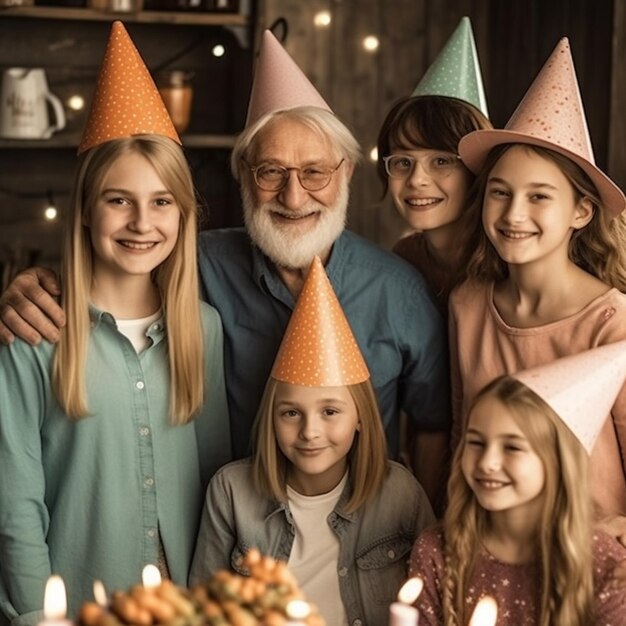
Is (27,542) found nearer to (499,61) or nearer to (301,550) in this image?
(301,550)

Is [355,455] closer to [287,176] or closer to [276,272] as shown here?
[276,272]

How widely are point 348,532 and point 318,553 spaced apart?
63 millimetres

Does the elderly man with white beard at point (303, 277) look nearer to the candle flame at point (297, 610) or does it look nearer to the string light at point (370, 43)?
the candle flame at point (297, 610)

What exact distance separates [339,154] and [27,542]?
0.92m

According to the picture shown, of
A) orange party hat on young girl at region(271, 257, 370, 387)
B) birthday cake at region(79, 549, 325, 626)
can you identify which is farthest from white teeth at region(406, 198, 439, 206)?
birthday cake at region(79, 549, 325, 626)

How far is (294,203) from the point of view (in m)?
2.30

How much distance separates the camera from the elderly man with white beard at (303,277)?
7.61 ft

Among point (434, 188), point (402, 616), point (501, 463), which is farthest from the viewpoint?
point (434, 188)

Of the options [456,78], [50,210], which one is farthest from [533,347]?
[50,210]

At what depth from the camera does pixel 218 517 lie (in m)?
2.15

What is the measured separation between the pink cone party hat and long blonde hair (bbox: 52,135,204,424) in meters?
0.52

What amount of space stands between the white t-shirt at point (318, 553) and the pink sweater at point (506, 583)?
181 millimetres

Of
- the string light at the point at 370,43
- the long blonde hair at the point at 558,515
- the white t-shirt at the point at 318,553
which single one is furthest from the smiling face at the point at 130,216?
the string light at the point at 370,43

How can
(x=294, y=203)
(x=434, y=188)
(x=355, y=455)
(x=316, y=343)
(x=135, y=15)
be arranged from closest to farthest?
(x=316, y=343)
(x=355, y=455)
(x=294, y=203)
(x=434, y=188)
(x=135, y=15)
